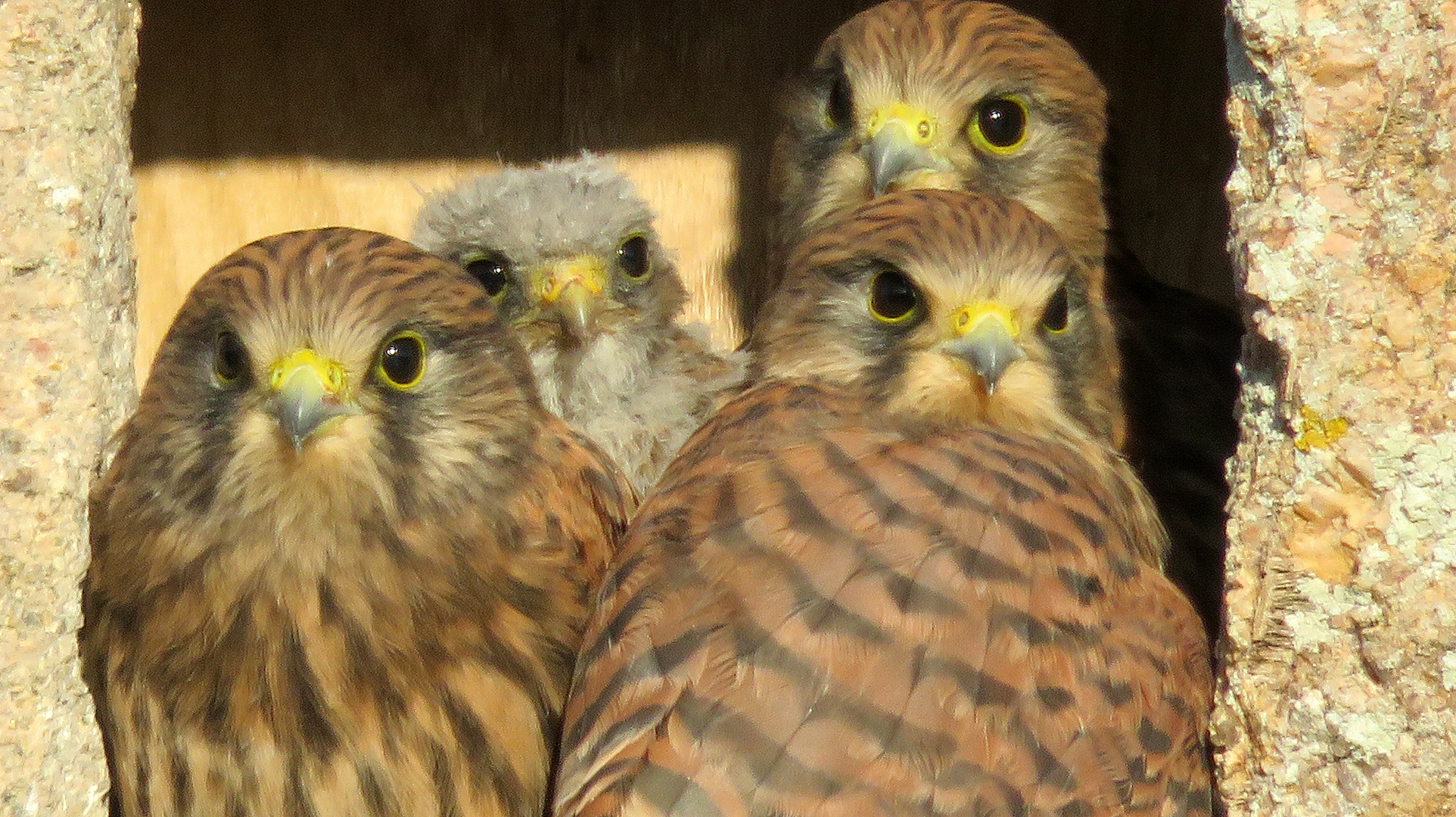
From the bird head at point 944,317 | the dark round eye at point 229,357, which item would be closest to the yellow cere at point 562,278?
the bird head at point 944,317

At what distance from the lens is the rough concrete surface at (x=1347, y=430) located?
2287 mm

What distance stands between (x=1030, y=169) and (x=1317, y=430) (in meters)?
1.28

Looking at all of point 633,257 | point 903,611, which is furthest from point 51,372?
point 903,611

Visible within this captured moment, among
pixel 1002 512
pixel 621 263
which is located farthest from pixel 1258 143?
pixel 621 263

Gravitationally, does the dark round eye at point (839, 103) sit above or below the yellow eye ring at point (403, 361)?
above

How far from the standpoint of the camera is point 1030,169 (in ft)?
11.5

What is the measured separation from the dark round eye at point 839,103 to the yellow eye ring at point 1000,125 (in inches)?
9.5

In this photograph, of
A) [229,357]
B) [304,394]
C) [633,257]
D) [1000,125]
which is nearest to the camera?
[304,394]

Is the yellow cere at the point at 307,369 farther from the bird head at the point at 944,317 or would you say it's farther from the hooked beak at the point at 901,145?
the hooked beak at the point at 901,145

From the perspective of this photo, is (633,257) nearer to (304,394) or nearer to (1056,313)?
(1056,313)

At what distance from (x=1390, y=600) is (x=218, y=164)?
104 inches

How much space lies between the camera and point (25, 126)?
277 centimetres

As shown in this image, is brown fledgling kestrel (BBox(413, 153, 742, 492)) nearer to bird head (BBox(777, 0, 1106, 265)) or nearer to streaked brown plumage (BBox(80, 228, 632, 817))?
bird head (BBox(777, 0, 1106, 265))

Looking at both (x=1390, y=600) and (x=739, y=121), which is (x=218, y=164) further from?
(x=1390, y=600)
